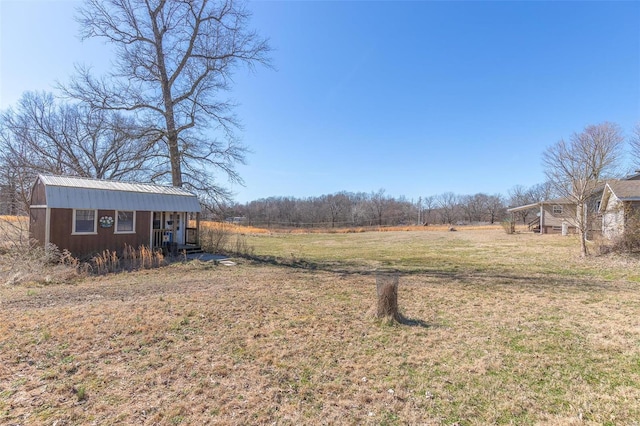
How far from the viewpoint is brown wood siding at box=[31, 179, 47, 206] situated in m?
10.3

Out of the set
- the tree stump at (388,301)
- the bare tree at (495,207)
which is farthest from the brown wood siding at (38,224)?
the bare tree at (495,207)

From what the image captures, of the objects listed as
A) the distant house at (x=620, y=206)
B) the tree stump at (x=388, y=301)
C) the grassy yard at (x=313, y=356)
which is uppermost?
the distant house at (x=620, y=206)

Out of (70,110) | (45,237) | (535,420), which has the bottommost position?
(535,420)

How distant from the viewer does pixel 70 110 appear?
1972 centimetres

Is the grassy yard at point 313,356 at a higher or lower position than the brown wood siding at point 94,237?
lower

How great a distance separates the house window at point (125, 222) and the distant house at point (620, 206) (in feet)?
64.5

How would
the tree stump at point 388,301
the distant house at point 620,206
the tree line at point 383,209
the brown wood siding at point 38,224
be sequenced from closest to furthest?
the tree stump at point 388,301 → the brown wood siding at point 38,224 → the distant house at point 620,206 → the tree line at point 383,209

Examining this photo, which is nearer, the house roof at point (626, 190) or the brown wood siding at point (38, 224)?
the brown wood siding at point (38, 224)

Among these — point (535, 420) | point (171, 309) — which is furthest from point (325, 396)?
point (171, 309)

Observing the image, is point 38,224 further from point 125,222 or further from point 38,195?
point 125,222

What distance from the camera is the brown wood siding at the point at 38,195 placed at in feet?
33.7

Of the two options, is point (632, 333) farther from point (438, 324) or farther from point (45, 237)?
point (45, 237)

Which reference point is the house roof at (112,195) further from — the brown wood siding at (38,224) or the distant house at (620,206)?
the distant house at (620,206)

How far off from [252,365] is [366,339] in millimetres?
1692
